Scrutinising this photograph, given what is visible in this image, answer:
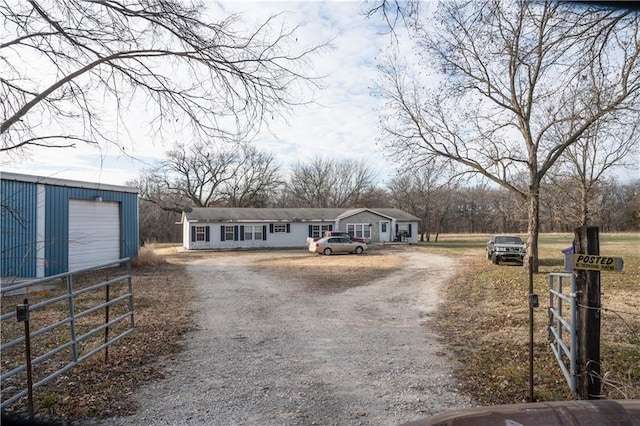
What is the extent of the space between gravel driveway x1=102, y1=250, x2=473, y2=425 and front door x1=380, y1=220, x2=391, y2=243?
90.5 ft

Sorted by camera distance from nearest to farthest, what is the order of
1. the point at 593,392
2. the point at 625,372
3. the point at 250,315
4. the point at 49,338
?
the point at 593,392 → the point at 625,372 → the point at 49,338 → the point at 250,315

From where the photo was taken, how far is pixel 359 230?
35656 mm

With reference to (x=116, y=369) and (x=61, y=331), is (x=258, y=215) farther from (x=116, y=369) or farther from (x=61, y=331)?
(x=116, y=369)

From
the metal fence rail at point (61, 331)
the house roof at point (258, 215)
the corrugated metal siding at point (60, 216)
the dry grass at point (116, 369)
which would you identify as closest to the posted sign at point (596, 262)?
the dry grass at point (116, 369)

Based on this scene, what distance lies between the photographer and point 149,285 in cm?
1253

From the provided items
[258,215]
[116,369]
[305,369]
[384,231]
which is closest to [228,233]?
[258,215]

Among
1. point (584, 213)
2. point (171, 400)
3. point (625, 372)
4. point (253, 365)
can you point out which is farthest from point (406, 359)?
point (584, 213)

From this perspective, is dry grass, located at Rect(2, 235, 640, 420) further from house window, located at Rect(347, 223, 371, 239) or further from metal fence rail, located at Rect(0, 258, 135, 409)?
house window, located at Rect(347, 223, 371, 239)

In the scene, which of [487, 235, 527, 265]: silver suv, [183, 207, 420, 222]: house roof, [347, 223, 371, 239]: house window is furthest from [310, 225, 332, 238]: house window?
[487, 235, 527, 265]: silver suv

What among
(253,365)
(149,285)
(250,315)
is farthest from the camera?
(149,285)

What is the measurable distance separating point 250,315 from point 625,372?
5931mm

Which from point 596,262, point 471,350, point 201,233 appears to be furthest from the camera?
point 201,233

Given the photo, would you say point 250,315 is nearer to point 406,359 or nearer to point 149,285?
point 406,359

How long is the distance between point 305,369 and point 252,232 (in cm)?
2805
